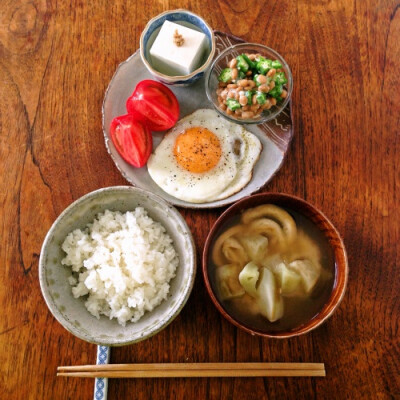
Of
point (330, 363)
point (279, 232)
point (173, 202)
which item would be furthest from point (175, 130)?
point (330, 363)

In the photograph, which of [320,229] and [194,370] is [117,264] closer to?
[194,370]

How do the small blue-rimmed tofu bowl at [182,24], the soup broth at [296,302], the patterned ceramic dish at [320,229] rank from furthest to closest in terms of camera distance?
the small blue-rimmed tofu bowl at [182,24] < the soup broth at [296,302] < the patterned ceramic dish at [320,229]

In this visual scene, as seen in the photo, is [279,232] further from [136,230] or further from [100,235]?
[100,235]

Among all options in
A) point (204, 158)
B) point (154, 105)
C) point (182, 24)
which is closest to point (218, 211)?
point (204, 158)

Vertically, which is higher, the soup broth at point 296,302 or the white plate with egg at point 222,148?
the white plate with egg at point 222,148

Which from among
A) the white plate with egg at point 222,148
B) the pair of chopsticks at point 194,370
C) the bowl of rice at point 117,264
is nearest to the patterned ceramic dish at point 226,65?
the white plate with egg at point 222,148

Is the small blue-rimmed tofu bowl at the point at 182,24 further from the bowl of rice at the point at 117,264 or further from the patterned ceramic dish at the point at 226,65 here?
the bowl of rice at the point at 117,264
